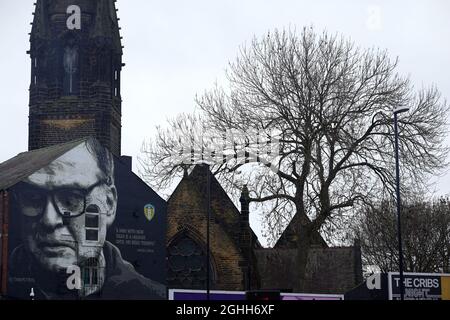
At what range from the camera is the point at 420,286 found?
106ft

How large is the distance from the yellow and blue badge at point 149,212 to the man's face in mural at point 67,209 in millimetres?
2237

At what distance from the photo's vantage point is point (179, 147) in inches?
1574

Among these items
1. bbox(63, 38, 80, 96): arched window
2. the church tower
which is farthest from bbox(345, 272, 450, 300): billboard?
bbox(63, 38, 80, 96): arched window

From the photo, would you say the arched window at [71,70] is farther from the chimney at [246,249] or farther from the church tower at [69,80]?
the chimney at [246,249]

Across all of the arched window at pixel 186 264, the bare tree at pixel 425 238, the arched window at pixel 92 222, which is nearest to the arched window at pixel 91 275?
the arched window at pixel 92 222

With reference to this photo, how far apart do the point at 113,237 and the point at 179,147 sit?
6757 mm

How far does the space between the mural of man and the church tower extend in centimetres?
1265

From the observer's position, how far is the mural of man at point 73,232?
39656mm

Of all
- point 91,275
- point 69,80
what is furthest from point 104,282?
point 69,80

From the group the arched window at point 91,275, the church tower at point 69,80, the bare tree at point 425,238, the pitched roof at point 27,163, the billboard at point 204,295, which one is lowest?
the billboard at point 204,295

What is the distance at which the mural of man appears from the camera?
130 feet

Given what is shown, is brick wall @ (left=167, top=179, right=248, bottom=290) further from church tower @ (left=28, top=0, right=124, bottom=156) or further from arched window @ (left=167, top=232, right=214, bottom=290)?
church tower @ (left=28, top=0, right=124, bottom=156)

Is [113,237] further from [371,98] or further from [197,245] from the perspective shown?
[371,98]

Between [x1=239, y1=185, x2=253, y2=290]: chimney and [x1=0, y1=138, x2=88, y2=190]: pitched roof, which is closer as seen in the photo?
[x1=0, y1=138, x2=88, y2=190]: pitched roof
